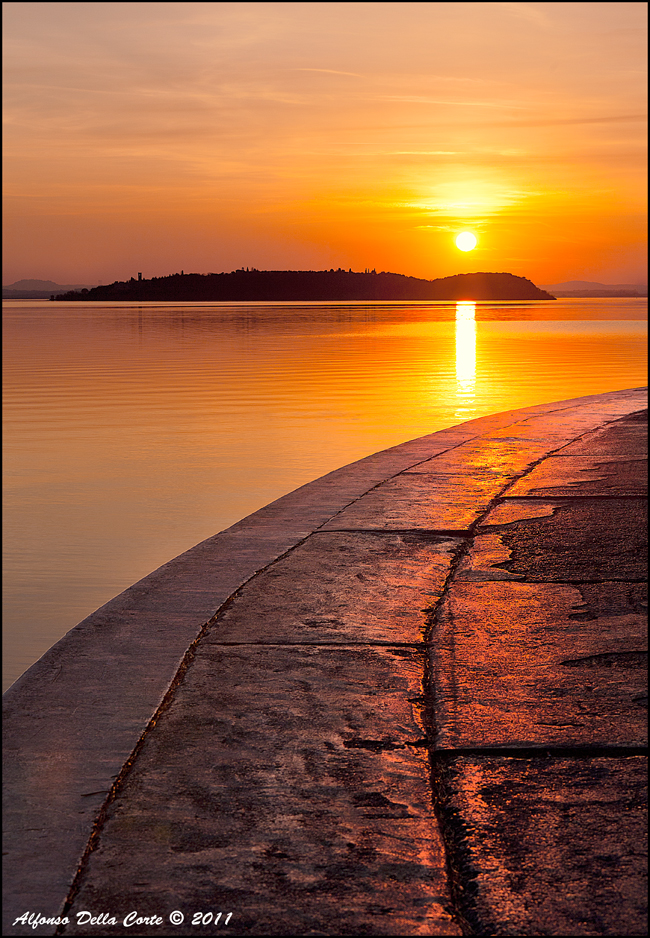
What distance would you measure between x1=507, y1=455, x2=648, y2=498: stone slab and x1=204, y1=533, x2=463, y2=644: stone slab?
183 centimetres

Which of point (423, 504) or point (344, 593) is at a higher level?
point (423, 504)

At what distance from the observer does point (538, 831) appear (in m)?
2.72

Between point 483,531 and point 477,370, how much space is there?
68.9ft

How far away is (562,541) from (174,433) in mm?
8734

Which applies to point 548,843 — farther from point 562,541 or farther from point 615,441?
point 615,441

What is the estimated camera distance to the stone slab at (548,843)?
7.74 feet

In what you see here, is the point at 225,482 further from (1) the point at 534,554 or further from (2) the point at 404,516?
(1) the point at 534,554

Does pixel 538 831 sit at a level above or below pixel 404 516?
below

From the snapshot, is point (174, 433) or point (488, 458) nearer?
point (488, 458)

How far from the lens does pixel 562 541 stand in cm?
608

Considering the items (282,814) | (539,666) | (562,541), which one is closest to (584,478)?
(562,541)

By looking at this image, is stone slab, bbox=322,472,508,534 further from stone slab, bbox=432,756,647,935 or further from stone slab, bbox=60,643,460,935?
stone slab, bbox=432,756,647,935

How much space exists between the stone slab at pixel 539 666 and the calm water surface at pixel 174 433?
2.46 meters

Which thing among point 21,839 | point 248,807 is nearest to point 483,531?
point 248,807
